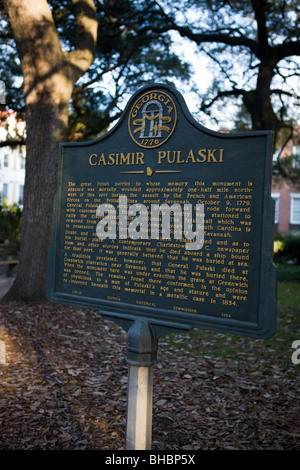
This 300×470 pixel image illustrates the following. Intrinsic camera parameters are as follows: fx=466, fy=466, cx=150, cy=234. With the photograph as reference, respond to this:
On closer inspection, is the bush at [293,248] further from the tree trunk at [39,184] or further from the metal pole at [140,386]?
the metal pole at [140,386]

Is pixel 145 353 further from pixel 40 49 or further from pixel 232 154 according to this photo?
pixel 40 49

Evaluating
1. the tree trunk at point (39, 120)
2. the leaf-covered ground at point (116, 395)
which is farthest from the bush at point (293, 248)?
the tree trunk at point (39, 120)

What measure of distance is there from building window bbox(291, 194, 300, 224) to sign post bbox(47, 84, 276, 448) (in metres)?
32.3

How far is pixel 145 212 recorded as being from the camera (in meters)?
3.72

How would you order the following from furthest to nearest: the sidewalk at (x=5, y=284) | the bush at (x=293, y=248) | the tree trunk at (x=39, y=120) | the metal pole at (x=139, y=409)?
the bush at (x=293, y=248)
the sidewalk at (x=5, y=284)
the tree trunk at (x=39, y=120)
the metal pole at (x=139, y=409)

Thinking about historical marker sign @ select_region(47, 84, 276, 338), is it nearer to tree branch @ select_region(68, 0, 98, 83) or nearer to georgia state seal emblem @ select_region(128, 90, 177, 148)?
georgia state seal emblem @ select_region(128, 90, 177, 148)

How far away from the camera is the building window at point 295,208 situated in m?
34.4

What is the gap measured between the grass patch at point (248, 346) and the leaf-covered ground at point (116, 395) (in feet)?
0.21

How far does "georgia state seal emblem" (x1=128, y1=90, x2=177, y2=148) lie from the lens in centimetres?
363

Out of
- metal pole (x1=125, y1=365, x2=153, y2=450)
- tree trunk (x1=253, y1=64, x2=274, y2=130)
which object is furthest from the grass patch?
tree trunk (x1=253, y1=64, x2=274, y2=130)

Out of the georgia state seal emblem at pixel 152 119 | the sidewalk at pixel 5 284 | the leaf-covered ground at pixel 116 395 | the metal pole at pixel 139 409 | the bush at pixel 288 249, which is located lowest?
the leaf-covered ground at pixel 116 395

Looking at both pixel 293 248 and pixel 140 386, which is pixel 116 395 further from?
pixel 293 248

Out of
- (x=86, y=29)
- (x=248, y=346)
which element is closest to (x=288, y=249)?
(x=248, y=346)

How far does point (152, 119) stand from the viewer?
371 centimetres
